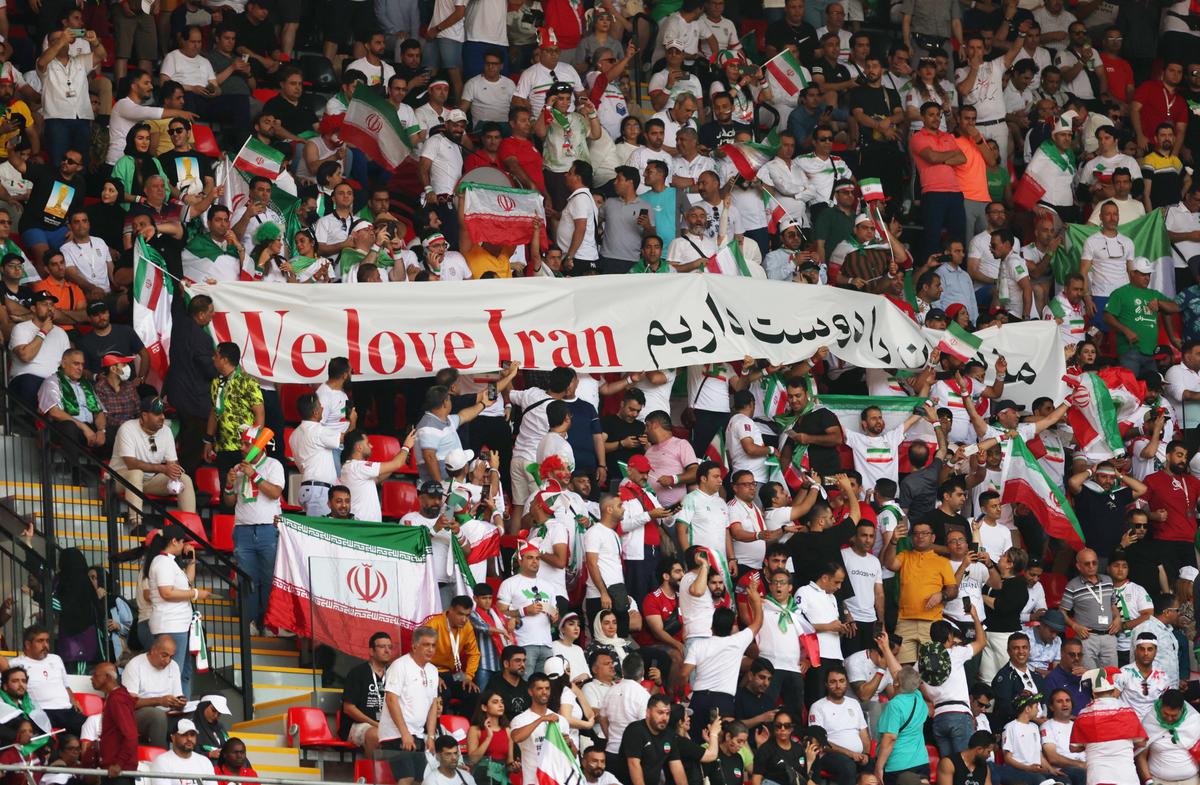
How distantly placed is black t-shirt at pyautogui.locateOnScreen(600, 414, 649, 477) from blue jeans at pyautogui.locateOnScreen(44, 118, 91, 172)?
5.03 meters

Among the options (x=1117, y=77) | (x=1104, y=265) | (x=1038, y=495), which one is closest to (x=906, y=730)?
(x=1038, y=495)

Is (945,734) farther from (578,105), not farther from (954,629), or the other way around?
(578,105)

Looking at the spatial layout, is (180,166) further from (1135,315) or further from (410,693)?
(1135,315)

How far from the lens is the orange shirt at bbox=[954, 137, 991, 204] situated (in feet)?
76.0

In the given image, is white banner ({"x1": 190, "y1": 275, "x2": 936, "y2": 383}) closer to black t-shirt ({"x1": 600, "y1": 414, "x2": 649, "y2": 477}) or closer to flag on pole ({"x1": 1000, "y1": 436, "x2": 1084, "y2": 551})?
black t-shirt ({"x1": 600, "y1": 414, "x2": 649, "y2": 477})

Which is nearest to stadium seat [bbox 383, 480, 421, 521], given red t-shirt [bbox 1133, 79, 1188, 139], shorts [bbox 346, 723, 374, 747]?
shorts [bbox 346, 723, 374, 747]

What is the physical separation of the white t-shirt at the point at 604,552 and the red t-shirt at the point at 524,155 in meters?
4.60

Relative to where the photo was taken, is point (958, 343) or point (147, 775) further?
point (958, 343)

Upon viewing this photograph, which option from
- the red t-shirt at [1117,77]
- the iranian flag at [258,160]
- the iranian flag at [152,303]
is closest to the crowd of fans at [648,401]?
the iranian flag at [152,303]

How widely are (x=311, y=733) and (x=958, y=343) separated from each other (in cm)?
841

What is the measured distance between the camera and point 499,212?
19.9m

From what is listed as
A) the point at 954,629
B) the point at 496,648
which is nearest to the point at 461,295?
the point at 496,648

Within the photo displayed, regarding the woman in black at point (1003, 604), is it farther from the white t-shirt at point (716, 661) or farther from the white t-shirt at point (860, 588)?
the white t-shirt at point (716, 661)

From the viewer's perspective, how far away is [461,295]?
747 inches
